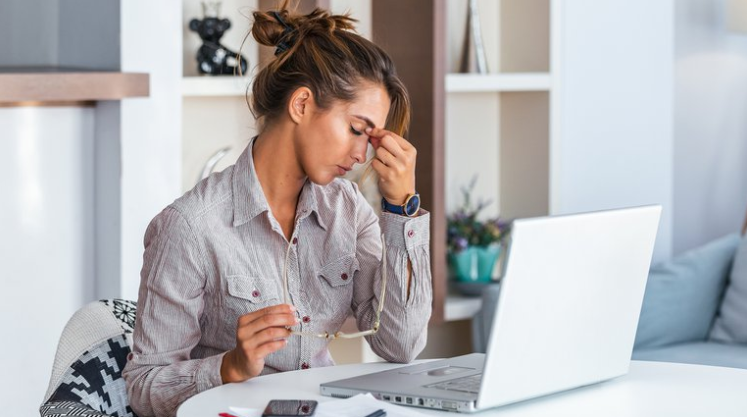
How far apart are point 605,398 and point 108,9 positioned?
5.27ft

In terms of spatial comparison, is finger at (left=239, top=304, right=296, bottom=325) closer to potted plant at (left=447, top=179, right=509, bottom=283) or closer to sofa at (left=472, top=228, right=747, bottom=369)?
sofa at (left=472, top=228, right=747, bottom=369)

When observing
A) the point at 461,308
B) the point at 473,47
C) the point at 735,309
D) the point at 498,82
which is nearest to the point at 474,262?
the point at 461,308

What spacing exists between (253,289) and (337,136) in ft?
0.87

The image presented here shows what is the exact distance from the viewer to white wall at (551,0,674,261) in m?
3.52

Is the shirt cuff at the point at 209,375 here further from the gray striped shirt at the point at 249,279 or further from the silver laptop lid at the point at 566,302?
the silver laptop lid at the point at 566,302

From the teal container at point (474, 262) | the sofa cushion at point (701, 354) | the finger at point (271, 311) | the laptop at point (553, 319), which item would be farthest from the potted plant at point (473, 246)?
the finger at point (271, 311)

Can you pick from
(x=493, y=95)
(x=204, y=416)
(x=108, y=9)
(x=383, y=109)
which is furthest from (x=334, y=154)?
(x=493, y=95)

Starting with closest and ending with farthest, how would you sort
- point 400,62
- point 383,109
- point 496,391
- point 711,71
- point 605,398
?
point 496,391 < point 605,398 < point 383,109 < point 400,62 < point 711,71

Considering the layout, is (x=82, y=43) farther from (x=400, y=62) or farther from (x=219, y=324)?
(x=219, y=324)

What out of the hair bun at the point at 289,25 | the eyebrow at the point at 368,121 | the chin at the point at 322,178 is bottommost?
the chin at the point at 322,178

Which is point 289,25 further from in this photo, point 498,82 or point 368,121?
point 498,82

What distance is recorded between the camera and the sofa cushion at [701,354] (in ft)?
9.88

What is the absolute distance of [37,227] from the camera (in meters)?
2.61

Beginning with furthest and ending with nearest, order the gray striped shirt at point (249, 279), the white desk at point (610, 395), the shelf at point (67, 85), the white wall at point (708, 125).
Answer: the white wall at point (708, 125) → the shelf at point (67, 85) → the gray striped shirt at point (249, 279) → the white desk at point (610, 395)
